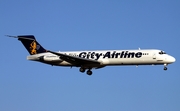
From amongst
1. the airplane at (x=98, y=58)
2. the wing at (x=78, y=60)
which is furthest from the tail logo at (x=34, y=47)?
the wing at (x=78, y=60)

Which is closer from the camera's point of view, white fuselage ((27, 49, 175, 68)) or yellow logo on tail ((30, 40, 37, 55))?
white fuselage ((27, 49, 175, 68))

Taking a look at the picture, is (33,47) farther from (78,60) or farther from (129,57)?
(129,57)

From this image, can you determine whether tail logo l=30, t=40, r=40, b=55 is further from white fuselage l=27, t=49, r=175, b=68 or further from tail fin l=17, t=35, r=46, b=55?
white fuselage l=27, t=49, r=175, b=68

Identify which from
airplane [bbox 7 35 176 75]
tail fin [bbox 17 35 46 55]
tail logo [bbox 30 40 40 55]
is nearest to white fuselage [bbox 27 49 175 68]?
airplane [bbox 7 35 176 75]

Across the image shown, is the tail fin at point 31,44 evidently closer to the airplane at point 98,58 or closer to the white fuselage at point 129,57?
the airplane at point 98,58

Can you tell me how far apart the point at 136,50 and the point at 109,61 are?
13.9ft

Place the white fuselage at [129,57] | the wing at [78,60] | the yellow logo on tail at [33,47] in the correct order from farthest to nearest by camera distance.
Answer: the yellow logo on tail at [33,47] → the wing at [78,60] → the white fuselage at [129,57]

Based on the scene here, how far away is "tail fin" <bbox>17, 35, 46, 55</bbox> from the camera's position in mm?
66250

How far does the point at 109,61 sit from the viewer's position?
60.4m

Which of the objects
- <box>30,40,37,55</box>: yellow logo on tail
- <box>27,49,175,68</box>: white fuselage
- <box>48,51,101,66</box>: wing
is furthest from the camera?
<box>30,40,37,55</box>: yellow logo on tail

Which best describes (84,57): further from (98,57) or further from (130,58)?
(130,58)

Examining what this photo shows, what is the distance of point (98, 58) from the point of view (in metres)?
61.5

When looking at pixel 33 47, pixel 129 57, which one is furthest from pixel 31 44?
pixel 129 57

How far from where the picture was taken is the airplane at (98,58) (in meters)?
59.1
